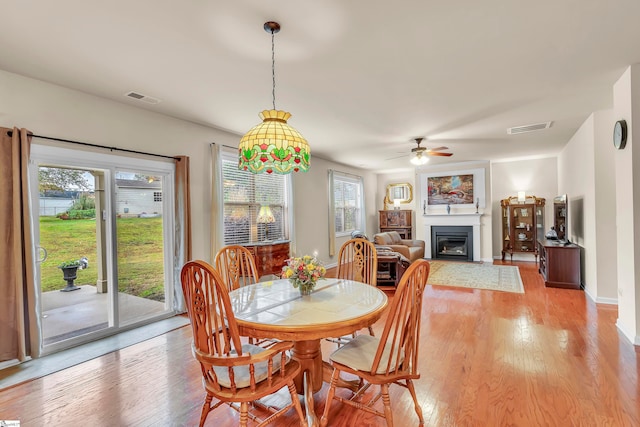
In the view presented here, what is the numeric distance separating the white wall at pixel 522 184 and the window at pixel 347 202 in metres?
3.64

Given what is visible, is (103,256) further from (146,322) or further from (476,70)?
(476,70)

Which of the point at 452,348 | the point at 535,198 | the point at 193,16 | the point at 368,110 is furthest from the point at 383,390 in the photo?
the point at 535,198

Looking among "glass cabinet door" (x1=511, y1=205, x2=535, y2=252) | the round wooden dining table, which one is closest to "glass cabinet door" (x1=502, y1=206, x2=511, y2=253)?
"glass cabinet door" (x1=511, y1=205, x2=535, y2=252)

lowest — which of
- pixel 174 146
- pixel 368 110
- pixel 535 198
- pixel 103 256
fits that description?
pixel 103 256

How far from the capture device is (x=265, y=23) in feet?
6.91

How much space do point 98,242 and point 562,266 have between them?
697cm

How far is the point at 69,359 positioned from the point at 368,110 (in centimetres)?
422

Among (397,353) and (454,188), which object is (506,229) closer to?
(454,188)

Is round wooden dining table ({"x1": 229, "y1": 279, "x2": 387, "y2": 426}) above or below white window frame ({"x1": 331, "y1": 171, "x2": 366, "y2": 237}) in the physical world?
below

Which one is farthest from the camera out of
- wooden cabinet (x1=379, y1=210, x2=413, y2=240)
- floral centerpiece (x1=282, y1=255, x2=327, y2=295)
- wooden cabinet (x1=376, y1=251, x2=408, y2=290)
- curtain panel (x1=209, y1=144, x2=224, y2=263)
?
wooden cabinet (x1=379, y1=210, x2=413, y2=240)

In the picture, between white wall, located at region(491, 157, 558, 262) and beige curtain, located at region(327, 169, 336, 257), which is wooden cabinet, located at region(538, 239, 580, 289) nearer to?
white wall, located at region(491, 157, 558, 262)

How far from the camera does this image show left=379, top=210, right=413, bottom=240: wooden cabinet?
9234mm

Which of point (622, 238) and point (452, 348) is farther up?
point (622, 238)

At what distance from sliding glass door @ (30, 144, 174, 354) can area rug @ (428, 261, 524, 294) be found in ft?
15.7
